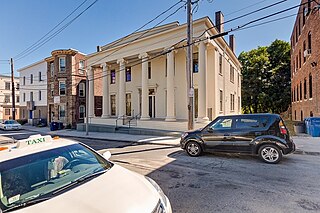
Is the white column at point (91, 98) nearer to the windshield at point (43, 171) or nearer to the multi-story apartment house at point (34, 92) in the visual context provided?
the multi-story apartment house at point (34, 92)

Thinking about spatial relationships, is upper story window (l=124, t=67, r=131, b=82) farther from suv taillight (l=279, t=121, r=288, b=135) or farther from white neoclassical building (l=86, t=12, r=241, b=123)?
suv taillight (l=279, t=121, r=288, b=135)

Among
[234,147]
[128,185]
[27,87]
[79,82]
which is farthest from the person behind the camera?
[27,87]

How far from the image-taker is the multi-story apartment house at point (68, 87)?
25672 millimetres

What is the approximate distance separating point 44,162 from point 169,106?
42.2ft

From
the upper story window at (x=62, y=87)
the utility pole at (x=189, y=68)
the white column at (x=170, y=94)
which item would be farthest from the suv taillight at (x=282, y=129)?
the upper story window at (x=62, y=87)

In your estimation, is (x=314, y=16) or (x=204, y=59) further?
(x=314, y=16)

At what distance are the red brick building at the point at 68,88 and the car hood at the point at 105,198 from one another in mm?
24895

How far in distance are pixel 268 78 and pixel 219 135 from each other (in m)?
29.8

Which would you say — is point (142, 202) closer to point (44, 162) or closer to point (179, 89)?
point (44, 162)

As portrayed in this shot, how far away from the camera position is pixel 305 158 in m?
7.35

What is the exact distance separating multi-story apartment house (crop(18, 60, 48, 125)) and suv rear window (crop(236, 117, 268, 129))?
3045 centimetres

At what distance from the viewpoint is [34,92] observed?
3278cm

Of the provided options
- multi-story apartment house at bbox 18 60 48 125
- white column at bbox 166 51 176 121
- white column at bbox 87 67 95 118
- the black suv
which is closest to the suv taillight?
the black suv

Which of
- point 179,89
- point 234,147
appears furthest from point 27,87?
point 234,147
